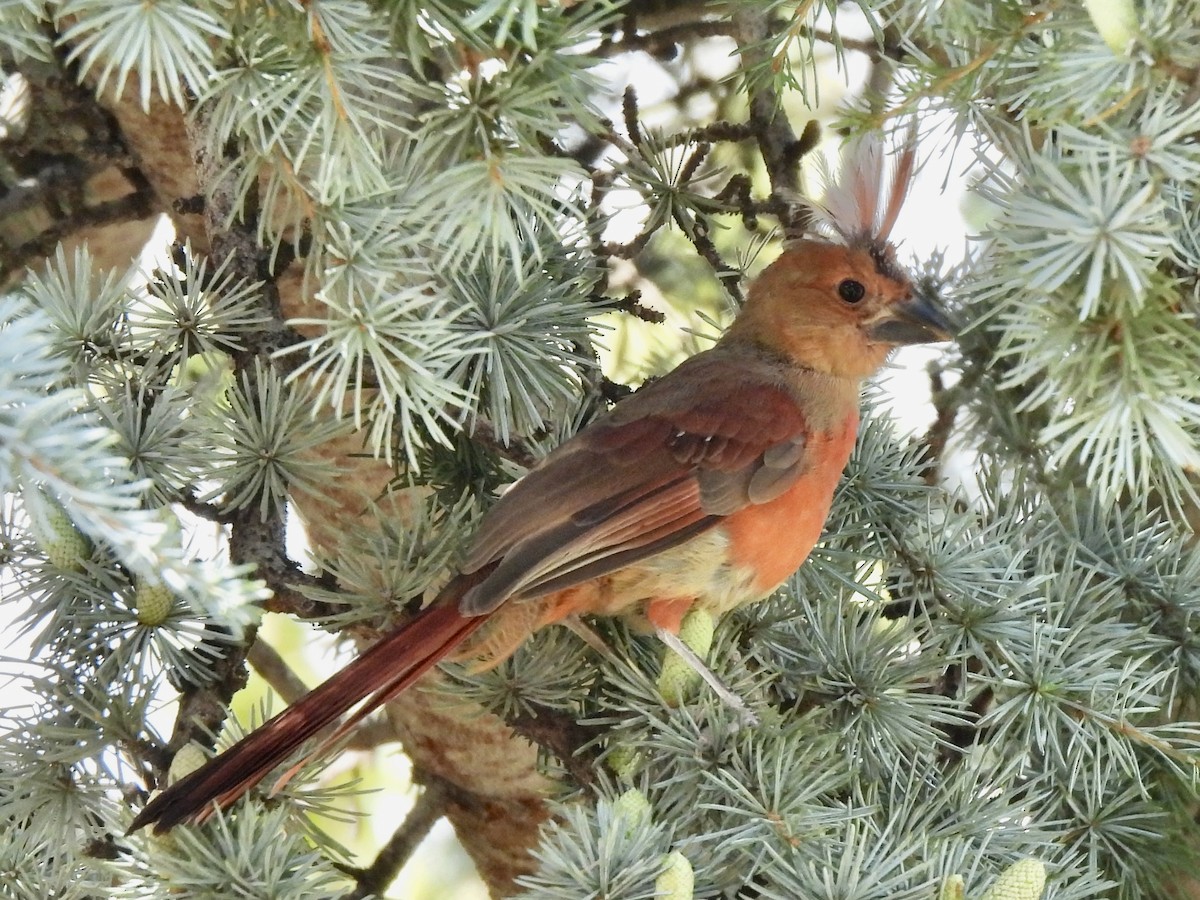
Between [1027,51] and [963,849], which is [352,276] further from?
[963,849]

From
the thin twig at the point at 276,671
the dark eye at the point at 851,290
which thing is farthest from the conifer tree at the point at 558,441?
the thin twig at the point at 276,671

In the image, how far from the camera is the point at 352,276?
150cm

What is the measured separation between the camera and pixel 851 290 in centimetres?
241

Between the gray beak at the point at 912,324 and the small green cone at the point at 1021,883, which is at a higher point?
the gray beak at the point at 912,324

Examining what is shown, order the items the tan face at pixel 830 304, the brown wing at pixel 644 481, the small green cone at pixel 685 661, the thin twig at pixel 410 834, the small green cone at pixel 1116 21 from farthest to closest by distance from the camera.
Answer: the thin twig at pixel 410 834 → the tan face at pixel 830 304 → the brown wing at pixel 644 481 → the small green cone at pixel 685 661 → the small green cone at pixel 1116 21

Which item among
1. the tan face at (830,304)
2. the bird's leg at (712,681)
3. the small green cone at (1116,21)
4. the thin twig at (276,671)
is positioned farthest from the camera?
the thin twig at (276,671)

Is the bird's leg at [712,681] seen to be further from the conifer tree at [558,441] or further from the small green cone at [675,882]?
the small green cone at [675,882]

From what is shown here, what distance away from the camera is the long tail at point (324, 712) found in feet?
4.94

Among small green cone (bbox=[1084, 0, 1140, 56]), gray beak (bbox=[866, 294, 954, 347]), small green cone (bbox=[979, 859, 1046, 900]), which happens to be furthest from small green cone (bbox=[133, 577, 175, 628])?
gray beak (bbox=[866, 294, 954, 347])

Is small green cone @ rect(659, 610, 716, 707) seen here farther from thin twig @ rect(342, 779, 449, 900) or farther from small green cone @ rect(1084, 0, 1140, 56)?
small green cone @ rect(1084, 0, 1140, 56)

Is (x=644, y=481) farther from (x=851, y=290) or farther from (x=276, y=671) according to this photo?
(x=276, y=671)

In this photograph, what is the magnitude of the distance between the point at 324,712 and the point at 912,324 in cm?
124

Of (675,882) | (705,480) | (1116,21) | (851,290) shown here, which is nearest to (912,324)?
(851,290)

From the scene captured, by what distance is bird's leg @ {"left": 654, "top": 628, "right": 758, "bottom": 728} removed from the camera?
1.69 metres
